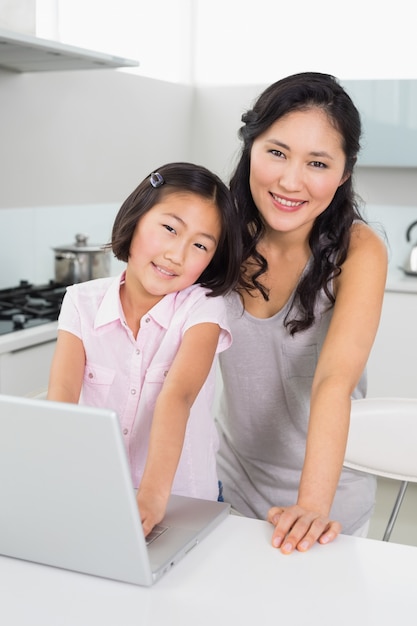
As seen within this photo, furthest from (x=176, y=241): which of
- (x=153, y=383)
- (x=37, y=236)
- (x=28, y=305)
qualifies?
(x=37, y=236)

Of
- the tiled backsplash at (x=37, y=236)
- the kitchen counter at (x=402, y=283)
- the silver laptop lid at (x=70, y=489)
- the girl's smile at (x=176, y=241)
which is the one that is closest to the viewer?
the silver laptop lid at (x=70, y=489)

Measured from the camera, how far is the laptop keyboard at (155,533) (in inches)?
43.1

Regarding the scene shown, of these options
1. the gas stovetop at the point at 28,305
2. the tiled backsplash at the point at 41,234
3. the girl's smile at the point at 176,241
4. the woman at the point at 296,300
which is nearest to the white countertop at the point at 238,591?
the woman at the point at 296,300

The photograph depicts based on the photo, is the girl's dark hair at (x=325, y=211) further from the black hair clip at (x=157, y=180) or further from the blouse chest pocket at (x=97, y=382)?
the blouse chest pocket at (x=97, y=382)

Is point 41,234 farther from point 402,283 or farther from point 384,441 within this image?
point 384,441

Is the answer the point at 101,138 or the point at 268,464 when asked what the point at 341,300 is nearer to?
the point at 268,464

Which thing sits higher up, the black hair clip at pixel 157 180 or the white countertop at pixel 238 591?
the black hair clip at pixel 157 180

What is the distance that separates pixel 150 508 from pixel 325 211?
80cm

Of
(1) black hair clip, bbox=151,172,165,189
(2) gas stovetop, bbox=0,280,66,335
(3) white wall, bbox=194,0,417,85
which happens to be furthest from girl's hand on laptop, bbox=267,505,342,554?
(3) white wall, bbox=194,0,417,85

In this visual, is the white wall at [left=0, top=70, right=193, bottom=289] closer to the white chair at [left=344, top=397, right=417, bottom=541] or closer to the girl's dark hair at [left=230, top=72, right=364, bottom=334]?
the girl's dark hair at [left=230, top=72, right=364, bottom=334]

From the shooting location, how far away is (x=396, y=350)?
3.66 metres

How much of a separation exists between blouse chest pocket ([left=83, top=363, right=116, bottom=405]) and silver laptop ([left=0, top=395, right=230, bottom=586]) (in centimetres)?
49

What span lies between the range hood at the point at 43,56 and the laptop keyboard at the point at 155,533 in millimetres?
1547

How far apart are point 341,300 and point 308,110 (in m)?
0.36
